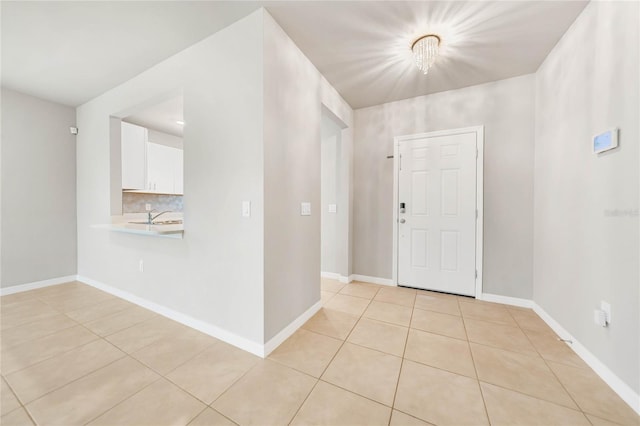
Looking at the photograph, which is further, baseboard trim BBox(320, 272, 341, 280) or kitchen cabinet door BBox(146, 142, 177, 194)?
kitchen cabinet door BBox(146, 142, 177, 194)

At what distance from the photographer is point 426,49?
2.04 metres

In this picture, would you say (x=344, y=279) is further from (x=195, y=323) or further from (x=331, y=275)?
(x=195, y=323)

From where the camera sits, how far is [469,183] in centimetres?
290

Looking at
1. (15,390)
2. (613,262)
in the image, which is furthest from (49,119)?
(613,262)

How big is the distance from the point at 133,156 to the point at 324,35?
3382 millimetres

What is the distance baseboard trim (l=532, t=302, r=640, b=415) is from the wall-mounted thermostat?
56.1 inches

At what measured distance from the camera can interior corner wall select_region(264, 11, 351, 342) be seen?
1.86 metres

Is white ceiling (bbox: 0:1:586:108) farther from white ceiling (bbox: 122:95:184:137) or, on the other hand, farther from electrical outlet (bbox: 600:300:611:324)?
electrical outlet (bbox: 600:300:611:324)

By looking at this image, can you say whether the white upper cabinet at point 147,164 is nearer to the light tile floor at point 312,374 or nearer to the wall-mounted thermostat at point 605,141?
the light tile floor at point 312,374

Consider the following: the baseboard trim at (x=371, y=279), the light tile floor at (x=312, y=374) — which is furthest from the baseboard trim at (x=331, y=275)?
the light tile floor at (x=312, y=374)

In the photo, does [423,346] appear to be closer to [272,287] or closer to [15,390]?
[272,287]

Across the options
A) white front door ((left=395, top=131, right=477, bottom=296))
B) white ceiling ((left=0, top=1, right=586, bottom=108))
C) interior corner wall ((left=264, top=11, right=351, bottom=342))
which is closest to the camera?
white ceiling ((left=0, top=1, right=586, bottom=108))

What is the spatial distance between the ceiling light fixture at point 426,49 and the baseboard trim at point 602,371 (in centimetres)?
255

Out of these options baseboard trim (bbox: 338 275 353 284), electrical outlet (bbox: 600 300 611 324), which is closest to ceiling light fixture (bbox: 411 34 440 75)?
electrical outlet (bbox: 600 300 611 324)
